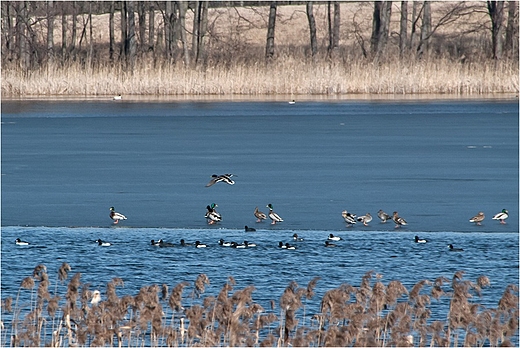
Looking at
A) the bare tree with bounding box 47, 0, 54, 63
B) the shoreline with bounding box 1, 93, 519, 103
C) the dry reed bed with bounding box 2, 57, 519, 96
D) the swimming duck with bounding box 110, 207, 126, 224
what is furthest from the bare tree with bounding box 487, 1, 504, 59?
the swimming duck with bounding box 110, 207, 126, 224

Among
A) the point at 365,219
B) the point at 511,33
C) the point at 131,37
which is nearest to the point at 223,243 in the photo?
the point at 365,219

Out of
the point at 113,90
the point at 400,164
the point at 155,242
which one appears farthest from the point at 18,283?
the point at 113,90

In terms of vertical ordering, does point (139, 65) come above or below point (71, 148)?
above

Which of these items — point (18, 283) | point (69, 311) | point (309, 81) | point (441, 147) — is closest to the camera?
point (69, 311)

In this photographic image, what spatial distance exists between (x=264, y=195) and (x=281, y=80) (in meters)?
15.3

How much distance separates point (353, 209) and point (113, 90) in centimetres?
1729

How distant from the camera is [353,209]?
11406mm

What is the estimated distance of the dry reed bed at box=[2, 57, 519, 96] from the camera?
2742 centimetres

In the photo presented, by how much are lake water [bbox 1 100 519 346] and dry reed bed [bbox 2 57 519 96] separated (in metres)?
6.17

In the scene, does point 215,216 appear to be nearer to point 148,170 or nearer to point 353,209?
point 353,209

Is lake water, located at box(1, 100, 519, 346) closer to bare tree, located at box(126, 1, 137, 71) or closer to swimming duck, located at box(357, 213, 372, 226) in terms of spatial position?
swimming duck, located at box(357, 213, 372, 226)

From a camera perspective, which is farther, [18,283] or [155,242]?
[155,242]

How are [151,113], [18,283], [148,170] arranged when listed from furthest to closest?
1. [151,113]
2. [148,170]
3. [18,283]

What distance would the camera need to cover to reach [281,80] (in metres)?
27.5
